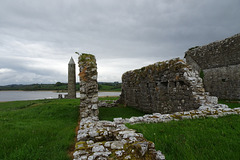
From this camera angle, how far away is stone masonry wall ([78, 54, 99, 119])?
8.65 meters

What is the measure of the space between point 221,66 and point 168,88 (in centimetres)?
1080

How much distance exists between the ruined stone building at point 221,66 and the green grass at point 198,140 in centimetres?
1263

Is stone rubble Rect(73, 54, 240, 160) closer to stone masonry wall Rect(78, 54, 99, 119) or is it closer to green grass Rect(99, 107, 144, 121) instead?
stone masonry wall Rect(78, 54, 99, 119)

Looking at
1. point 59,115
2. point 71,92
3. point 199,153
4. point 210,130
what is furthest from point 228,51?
point 71,92

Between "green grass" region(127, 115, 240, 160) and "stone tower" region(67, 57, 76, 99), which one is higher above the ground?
"stone tower" region(67, 57, 76, 99)

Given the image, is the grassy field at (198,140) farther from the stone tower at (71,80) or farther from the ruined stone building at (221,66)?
the stone tower at (71,80)

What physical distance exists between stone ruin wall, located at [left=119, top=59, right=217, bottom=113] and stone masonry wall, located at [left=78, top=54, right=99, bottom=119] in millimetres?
4425

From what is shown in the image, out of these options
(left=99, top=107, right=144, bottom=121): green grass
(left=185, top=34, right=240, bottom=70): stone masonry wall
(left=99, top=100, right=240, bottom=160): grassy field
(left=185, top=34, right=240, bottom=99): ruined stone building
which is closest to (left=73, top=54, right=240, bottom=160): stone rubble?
(left=99, top=100, right=240, bottom=160): grassy field

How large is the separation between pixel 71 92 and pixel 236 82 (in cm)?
2731

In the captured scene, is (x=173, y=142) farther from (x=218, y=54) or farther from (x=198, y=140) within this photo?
(x=218, y=54)

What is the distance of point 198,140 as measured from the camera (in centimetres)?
344

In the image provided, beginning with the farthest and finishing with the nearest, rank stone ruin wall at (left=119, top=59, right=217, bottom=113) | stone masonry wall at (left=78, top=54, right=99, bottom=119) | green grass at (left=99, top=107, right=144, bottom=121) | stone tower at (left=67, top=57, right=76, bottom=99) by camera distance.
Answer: stone tower at (left=67, top=57, right=76, bottom=99), green grass at (left=99, top=107, right=144, bottom=121), stone masonry wall at (left=78, top=54, right=99, bottom=119), stone ruin wall at (left=119, top=59, right=217, bottom=113)

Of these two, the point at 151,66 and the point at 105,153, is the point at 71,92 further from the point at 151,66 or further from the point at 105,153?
the point at 105,153

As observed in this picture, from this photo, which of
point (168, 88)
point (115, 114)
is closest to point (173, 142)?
point (168, 88)
